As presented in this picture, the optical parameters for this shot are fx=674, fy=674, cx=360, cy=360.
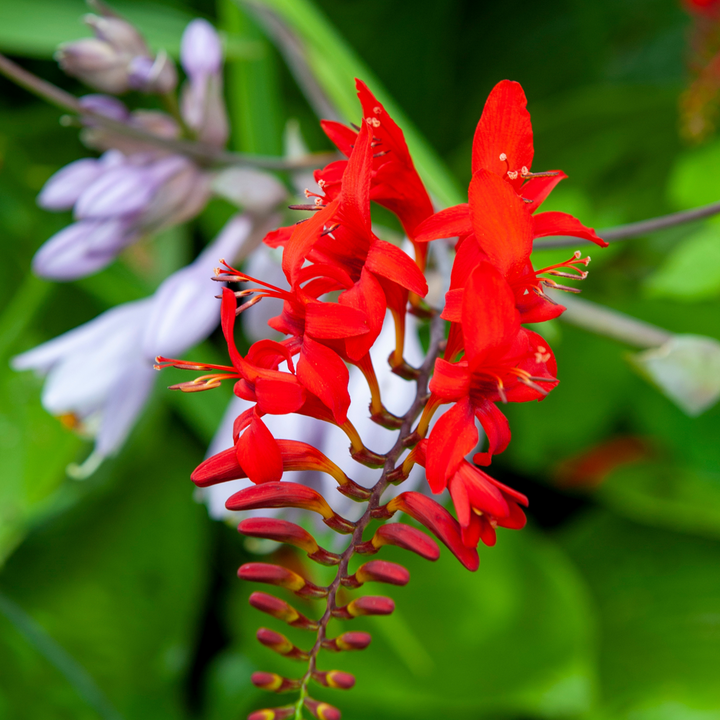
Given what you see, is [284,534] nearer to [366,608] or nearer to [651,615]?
[366,608]

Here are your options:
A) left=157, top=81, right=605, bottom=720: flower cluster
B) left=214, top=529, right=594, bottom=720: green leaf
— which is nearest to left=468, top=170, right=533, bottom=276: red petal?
left=157, top=81, right=605, bottom=720: flower cluster

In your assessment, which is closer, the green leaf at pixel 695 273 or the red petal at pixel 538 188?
the red petal at pixel 538 188

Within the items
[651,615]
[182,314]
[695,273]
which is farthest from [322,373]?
[651,615]

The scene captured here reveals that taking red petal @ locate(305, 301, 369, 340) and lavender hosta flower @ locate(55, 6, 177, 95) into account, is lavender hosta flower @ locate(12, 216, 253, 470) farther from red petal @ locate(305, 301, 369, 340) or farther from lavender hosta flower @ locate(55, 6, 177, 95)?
red petal @ locate(305, 301, 369, 340)

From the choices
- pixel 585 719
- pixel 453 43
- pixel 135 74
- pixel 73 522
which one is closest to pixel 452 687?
pixel 585 719

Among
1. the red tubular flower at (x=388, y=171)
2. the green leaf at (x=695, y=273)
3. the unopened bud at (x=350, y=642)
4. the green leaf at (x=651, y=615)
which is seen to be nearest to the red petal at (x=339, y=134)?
the red tubular flower at (x=388, y=171)

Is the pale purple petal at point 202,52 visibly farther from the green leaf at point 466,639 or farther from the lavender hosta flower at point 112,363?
the green leaf at point 466,639
